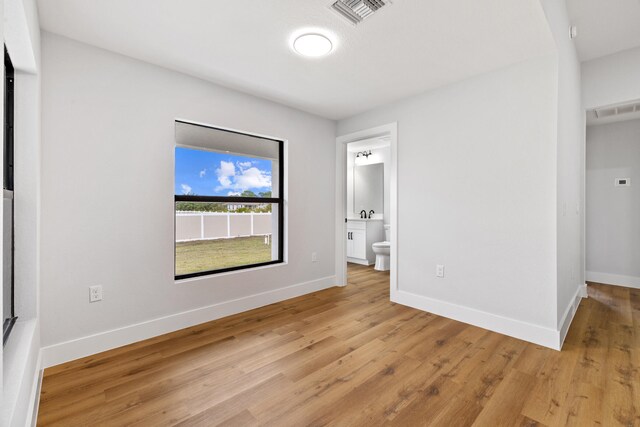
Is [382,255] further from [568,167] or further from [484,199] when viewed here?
[568,167]

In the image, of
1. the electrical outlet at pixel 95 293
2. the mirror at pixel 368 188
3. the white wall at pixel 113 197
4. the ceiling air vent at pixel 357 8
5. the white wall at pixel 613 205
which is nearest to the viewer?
the ceiling air vent at pixel 357 8

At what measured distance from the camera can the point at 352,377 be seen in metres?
1.98

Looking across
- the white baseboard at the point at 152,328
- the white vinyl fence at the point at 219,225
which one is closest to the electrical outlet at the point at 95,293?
the white baseboard at the point at 152,328

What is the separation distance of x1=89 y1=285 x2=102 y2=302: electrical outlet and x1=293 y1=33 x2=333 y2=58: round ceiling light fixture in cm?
234

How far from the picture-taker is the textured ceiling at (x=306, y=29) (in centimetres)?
190

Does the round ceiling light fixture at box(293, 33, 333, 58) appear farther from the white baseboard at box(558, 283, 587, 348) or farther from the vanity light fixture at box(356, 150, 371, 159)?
the vanity light fixture at box(356, 150, 371, 159)

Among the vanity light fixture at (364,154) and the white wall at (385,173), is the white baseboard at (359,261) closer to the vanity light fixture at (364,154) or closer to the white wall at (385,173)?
the white wall at (385,173)

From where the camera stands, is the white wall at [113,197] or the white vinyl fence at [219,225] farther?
the white vinyl fence at [219,225]

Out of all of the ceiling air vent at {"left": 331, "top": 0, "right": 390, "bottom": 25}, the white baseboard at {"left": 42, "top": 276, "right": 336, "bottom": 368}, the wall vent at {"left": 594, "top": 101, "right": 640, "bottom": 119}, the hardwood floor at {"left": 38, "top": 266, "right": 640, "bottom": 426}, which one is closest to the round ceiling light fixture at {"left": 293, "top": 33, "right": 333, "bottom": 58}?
the ceiling air vent at {"left": 331, "top": 0, "right": 390, "bottom": 25}

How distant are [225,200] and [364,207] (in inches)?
140

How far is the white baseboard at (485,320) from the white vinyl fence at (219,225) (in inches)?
70.4

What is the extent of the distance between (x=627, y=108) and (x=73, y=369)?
19.2ft

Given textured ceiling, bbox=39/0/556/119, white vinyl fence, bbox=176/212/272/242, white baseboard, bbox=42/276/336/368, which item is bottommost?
white baseboard, bbox=42/276/336/368

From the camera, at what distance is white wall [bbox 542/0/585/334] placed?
240cm
